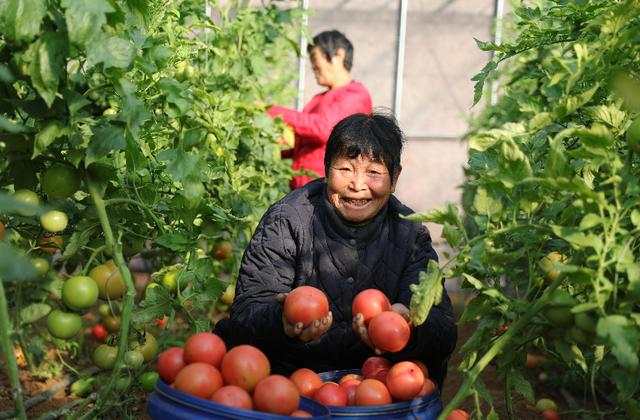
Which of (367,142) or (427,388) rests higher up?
(367,142)

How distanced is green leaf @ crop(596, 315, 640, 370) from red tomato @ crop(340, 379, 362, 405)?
2.16ft

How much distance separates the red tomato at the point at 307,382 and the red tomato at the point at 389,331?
0.51 feet

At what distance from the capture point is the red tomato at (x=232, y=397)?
73.3 inches

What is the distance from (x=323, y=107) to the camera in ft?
15.6

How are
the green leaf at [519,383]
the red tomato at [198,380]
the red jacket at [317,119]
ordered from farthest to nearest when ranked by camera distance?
1. the red jacket at [317,119]
2. the green leaf at [519,383]
3. the red tomato at [198,380]

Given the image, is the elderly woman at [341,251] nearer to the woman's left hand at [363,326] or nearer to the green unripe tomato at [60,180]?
the woman's left hand at [363,326]

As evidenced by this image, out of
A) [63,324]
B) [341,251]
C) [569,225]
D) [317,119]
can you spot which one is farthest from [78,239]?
[317,119]

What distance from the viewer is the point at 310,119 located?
4.66 metres

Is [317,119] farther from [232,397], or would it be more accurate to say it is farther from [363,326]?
[232,397]

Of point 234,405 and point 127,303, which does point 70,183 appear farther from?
point 234,405

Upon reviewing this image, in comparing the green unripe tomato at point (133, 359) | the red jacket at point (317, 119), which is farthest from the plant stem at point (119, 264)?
the red jacket at point (317, 119)

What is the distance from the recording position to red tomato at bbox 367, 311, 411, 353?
2109 millimetres

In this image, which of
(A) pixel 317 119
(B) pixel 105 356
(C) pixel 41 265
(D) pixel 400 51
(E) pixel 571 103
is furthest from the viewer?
(D) pixel 400 51

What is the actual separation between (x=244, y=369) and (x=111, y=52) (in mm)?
662
